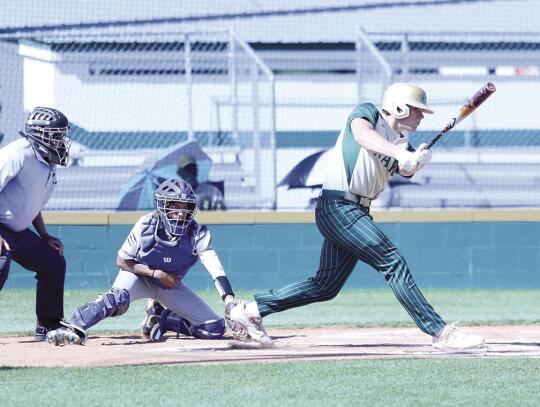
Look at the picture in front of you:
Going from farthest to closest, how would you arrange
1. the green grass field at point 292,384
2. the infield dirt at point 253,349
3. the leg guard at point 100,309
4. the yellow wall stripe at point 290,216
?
the yellow wall stripe at point 290,216 → the leg guard at point 100,309 → the infield dirt at point 253,349 → the green grass field at point 292,384

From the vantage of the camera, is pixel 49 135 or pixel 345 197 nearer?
pixel 345 197

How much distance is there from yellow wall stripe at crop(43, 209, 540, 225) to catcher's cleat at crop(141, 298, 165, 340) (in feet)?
16.6

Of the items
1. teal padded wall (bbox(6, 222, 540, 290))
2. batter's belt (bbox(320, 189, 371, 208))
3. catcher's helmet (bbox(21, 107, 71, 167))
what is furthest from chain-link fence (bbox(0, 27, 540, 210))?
batter's belt (bbox(320, 189, 371, 208))

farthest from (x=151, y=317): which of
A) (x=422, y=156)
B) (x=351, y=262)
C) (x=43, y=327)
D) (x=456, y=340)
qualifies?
(x=422, y=156)

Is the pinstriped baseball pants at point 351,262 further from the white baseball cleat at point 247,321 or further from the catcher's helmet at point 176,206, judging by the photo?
the catcher's helmet at point 176,206

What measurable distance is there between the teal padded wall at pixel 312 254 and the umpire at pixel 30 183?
201 inches

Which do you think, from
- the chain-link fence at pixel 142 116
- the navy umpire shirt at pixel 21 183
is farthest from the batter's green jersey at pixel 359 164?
the chain-link fence at pixel 142 116

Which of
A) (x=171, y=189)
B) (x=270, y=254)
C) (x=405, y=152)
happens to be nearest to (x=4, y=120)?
(x=270, y=254)

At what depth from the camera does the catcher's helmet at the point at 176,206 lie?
769 cm

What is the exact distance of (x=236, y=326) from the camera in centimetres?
759

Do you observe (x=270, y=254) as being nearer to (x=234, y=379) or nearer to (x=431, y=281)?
(x=431, y=281)

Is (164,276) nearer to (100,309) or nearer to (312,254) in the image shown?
(100,309)

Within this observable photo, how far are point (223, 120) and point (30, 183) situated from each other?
6.63 m

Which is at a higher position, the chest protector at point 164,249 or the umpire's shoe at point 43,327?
the chest protector at point 164,249
